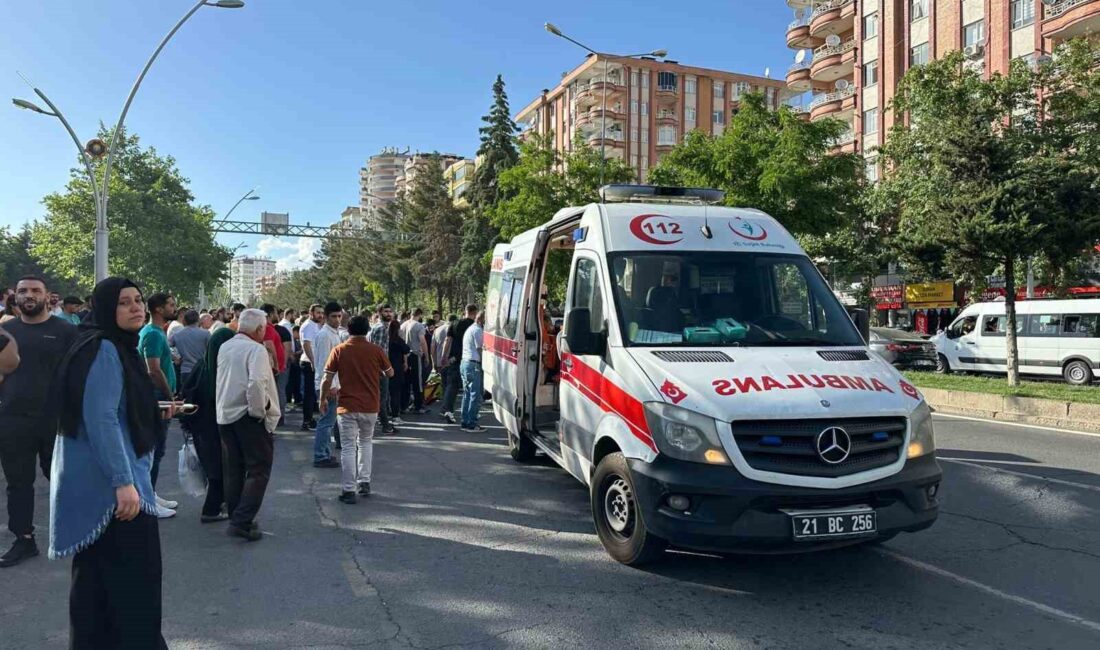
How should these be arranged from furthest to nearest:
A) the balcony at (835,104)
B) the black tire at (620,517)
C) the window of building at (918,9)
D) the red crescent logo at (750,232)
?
1. the balcony at (835,104)
2. the window of building at (918,9)
3. the red crescent logo at (750,232)
4. the black tire at (620,517)

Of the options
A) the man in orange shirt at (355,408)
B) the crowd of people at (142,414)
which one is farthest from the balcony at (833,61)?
the man in orange shirt at (355,408)

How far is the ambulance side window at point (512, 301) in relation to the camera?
8.60 m

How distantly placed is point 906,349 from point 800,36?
2984 cm

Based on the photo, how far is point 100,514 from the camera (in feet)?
9.91

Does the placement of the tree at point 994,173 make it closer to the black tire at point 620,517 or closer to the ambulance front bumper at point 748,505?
the ambulance front bumper at point 748,505

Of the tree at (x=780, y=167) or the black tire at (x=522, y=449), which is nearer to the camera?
the black tire at (x=522, y=449)

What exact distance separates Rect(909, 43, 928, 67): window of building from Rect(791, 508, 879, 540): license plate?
39237mm

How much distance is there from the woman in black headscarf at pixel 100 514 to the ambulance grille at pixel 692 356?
3133mm

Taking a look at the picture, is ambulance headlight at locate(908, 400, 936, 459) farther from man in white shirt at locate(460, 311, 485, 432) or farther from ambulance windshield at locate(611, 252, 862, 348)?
man in white shirt at locate(460, 311, 485, 432)

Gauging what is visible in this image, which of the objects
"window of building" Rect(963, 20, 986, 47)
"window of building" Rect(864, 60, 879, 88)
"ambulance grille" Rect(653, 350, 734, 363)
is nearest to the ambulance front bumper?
"ambulance grille" Rect(653, 350, 734, 363)

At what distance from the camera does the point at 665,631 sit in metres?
4.13

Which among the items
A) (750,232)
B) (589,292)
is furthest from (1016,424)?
(589,292)

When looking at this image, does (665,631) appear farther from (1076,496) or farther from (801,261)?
(1076,496)

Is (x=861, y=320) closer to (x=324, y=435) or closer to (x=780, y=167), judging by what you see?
(x=324, y=435)
